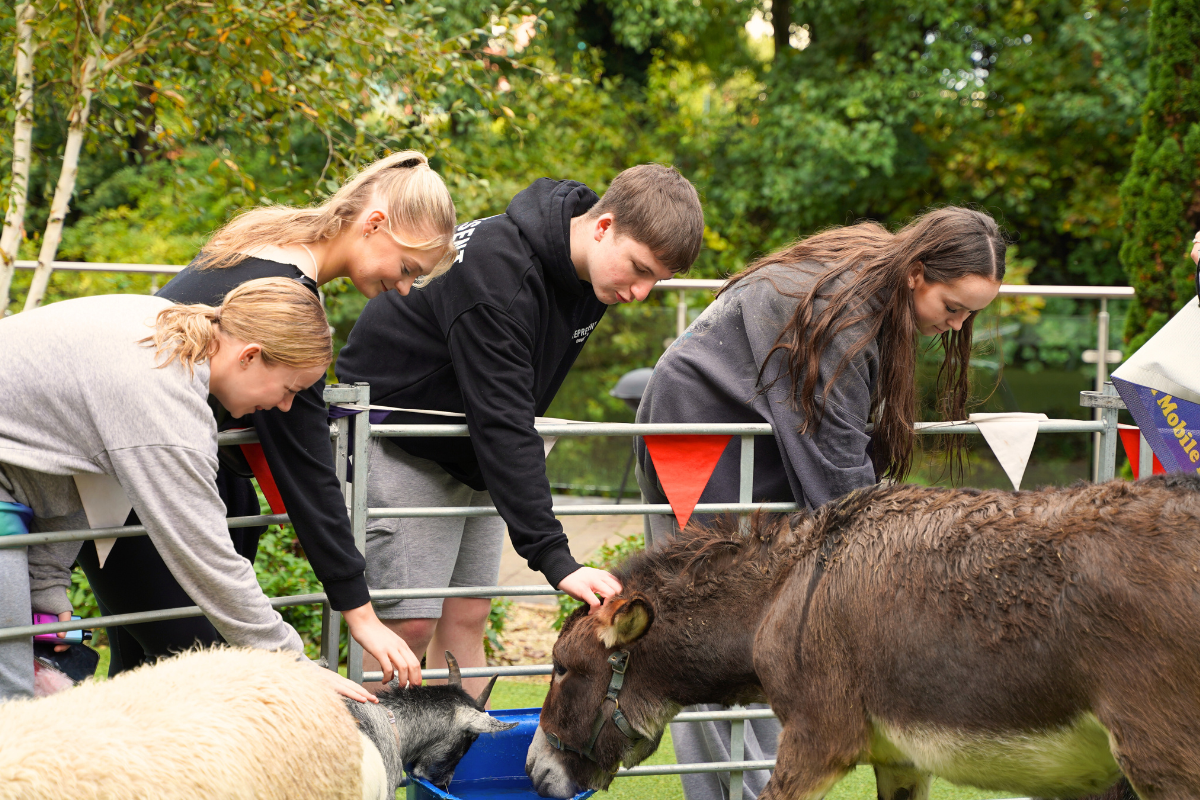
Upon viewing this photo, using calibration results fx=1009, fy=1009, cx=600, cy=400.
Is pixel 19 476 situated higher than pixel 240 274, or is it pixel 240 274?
pixel 240 274

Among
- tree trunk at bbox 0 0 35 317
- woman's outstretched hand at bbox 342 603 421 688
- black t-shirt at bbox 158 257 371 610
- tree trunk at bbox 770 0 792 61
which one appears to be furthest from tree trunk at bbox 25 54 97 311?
tree trunk at bbox 770 0 792 61

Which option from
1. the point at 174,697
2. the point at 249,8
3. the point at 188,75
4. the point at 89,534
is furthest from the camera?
the point at 188,75

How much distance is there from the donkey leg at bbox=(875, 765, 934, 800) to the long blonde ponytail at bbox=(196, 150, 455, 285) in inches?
71.8

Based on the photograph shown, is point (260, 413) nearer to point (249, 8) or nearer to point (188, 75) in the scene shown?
point (249, 8)

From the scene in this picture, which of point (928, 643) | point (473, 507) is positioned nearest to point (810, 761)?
point (928, 643)

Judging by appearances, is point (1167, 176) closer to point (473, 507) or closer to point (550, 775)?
point (473, 507)

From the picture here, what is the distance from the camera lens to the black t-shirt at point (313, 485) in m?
2.72

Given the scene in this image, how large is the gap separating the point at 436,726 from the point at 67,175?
401cm

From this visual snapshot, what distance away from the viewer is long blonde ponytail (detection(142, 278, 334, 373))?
2285 mm

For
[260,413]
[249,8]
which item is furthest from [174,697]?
[249,8]

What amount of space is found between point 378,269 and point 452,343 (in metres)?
0.29

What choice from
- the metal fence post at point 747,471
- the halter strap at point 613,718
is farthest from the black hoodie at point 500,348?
the metal fence post at point 747,471

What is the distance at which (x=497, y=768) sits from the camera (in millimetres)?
3090

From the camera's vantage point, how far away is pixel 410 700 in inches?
109
